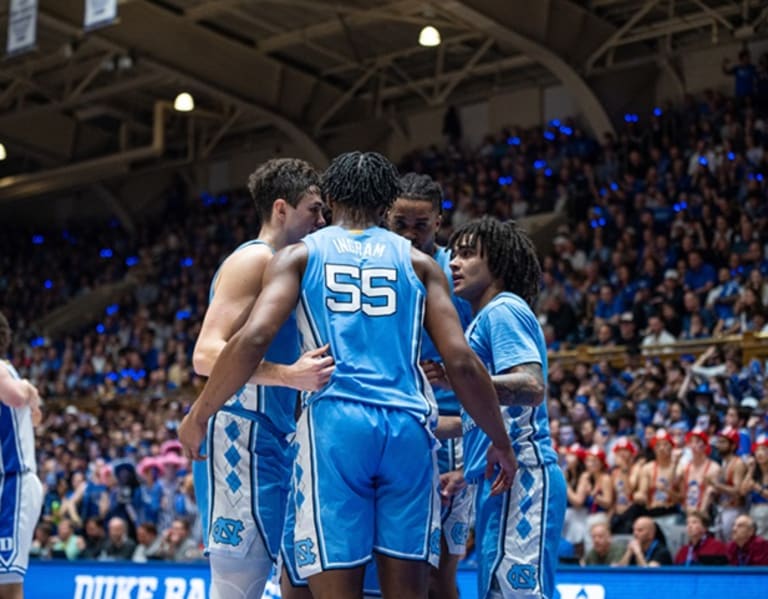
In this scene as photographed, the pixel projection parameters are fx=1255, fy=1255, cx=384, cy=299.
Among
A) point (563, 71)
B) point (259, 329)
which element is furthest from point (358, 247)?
point (563, 71)

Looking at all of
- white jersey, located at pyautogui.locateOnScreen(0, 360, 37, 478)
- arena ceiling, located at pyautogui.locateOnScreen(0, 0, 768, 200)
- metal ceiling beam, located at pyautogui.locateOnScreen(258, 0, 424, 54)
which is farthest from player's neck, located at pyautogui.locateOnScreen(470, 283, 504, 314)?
metal ceiling beam, located at pyautogui.locateOnScreen(258, 0, 424, 54)

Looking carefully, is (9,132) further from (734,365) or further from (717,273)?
(734,365)

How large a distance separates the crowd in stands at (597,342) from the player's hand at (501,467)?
6.04 meters

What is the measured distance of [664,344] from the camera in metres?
14.7

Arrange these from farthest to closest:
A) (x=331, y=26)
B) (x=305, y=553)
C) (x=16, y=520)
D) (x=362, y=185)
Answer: (x=331, y=26)
(x=16, y=520)
(x=362, y=185)
(x=305, y=553)

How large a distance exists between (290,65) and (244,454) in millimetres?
20385

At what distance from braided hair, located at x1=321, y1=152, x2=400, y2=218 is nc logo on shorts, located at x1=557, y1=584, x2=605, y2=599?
476 cm

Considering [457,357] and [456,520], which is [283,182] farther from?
[456,520]

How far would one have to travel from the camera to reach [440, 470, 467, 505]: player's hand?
203 inches

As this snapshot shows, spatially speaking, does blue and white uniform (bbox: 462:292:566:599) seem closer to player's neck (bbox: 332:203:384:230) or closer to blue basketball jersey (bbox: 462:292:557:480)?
blue basketball jersey (bbox: 462:292:557:480)

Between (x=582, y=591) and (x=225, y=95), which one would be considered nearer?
(x=582, y=591)

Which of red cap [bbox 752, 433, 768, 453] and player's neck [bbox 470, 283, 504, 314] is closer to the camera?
player's neck [bbox 470, 283, 504, 314]

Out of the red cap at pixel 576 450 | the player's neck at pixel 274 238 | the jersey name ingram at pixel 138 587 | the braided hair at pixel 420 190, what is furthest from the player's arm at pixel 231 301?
the red cap at pixel 576 450

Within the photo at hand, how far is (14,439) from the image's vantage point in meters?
6.32
